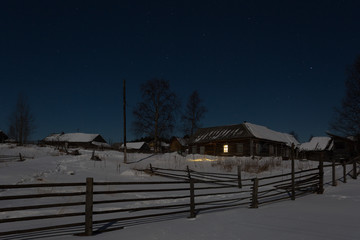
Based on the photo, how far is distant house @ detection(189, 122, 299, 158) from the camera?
3338 cm

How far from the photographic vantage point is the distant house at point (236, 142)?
33.4m

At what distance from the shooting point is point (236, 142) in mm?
34656

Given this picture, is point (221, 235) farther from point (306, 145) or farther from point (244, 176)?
point (306, 145)

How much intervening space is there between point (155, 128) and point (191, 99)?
38.1 feet

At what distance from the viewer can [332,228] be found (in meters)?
5.93

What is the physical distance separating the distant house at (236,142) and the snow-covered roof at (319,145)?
4.91 m

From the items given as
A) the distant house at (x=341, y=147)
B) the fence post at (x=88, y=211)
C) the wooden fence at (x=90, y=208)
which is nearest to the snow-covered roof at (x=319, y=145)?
the distant house at (x=341, y=147)

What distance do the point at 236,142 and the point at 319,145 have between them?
725 inches

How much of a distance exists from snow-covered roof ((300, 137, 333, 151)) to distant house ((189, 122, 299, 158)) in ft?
16.1

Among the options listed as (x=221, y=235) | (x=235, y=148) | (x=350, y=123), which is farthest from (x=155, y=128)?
(x=221, y=235)

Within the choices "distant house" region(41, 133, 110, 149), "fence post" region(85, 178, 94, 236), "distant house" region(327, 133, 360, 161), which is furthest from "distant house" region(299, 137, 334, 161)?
"distant house" region(41, 133, 110, 149)

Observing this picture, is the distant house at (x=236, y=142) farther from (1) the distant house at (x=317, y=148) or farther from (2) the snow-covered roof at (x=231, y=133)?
(1) the distant house at (x=317, y=148)

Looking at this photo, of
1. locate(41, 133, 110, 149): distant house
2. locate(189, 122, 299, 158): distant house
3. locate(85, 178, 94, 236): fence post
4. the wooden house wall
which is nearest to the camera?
locate(85, 178, 94, 236): fence post

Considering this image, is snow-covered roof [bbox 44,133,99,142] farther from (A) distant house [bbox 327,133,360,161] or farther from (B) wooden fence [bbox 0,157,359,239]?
(B) wooden fence [bbox 0,157,359,239]
